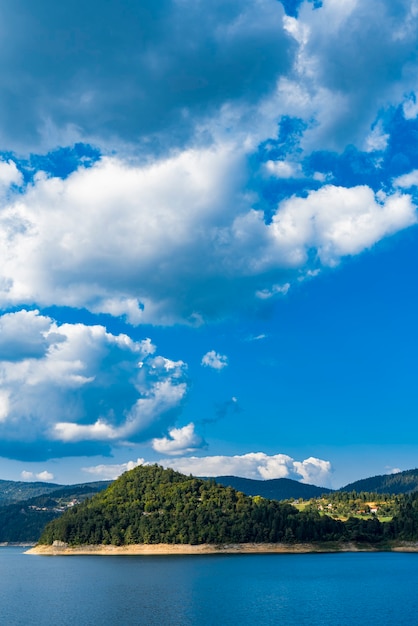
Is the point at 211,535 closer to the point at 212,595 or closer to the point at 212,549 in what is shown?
the point at 212,549

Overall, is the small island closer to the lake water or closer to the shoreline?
the shoreline

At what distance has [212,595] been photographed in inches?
3504

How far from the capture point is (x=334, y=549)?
192 metres

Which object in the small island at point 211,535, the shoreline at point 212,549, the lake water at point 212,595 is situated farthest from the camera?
the small island at point 211,535

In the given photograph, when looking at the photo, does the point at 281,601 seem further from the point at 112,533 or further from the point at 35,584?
the point at 112,533

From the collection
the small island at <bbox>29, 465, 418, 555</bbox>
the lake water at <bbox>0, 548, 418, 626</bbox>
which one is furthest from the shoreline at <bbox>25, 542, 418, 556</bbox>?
the lake water at <bbox>0, 548, 418, 626</bbox>

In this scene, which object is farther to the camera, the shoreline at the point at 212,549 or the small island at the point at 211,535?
the small island at the point at 211,535

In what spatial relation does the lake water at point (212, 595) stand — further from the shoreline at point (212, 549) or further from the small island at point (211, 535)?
the small island at point (211, 535)

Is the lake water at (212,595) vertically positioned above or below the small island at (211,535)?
below

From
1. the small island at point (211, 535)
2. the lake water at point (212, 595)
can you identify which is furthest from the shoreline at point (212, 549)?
the lake water at point (212, 595)

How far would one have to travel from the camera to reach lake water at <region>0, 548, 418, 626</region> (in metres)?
71.6

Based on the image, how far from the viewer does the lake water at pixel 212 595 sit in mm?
71625

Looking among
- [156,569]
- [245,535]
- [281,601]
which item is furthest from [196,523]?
[281,601]

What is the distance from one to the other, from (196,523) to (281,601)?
112015 millimetres
